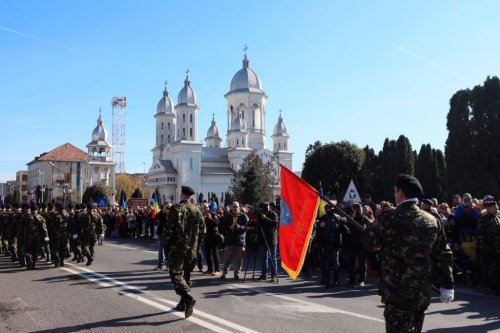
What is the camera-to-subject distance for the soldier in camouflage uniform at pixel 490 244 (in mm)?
11297

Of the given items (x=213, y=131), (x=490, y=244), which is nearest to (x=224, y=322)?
(x=490, y=244)

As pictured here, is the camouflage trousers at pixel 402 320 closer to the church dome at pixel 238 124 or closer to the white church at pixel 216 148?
the white church at pixel 216 148

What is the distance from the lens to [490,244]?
37.2 feet

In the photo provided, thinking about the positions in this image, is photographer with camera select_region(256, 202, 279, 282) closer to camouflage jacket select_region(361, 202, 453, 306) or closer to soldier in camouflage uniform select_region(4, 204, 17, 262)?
camouflage jacket select_region(361, 202, 453, 306)

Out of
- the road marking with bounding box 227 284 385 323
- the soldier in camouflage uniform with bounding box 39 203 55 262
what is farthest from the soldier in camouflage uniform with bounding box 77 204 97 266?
the road marking with bounding box 227 284 385 323

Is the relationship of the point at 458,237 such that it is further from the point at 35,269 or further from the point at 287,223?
the point at 35,269

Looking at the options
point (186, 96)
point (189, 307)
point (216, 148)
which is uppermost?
point (186, 96)

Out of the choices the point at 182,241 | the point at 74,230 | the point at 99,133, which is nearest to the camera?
the point at 182,241

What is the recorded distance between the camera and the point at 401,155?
64188mm

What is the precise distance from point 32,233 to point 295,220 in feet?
31.2

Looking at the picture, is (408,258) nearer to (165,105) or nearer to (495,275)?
(495,275)

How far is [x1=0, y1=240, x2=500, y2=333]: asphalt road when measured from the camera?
804 cm

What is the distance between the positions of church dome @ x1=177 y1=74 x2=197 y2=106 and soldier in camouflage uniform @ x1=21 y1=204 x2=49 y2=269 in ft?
348

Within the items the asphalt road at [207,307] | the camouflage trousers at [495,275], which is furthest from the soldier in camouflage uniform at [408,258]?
the camouflage trousers at [495,275]
